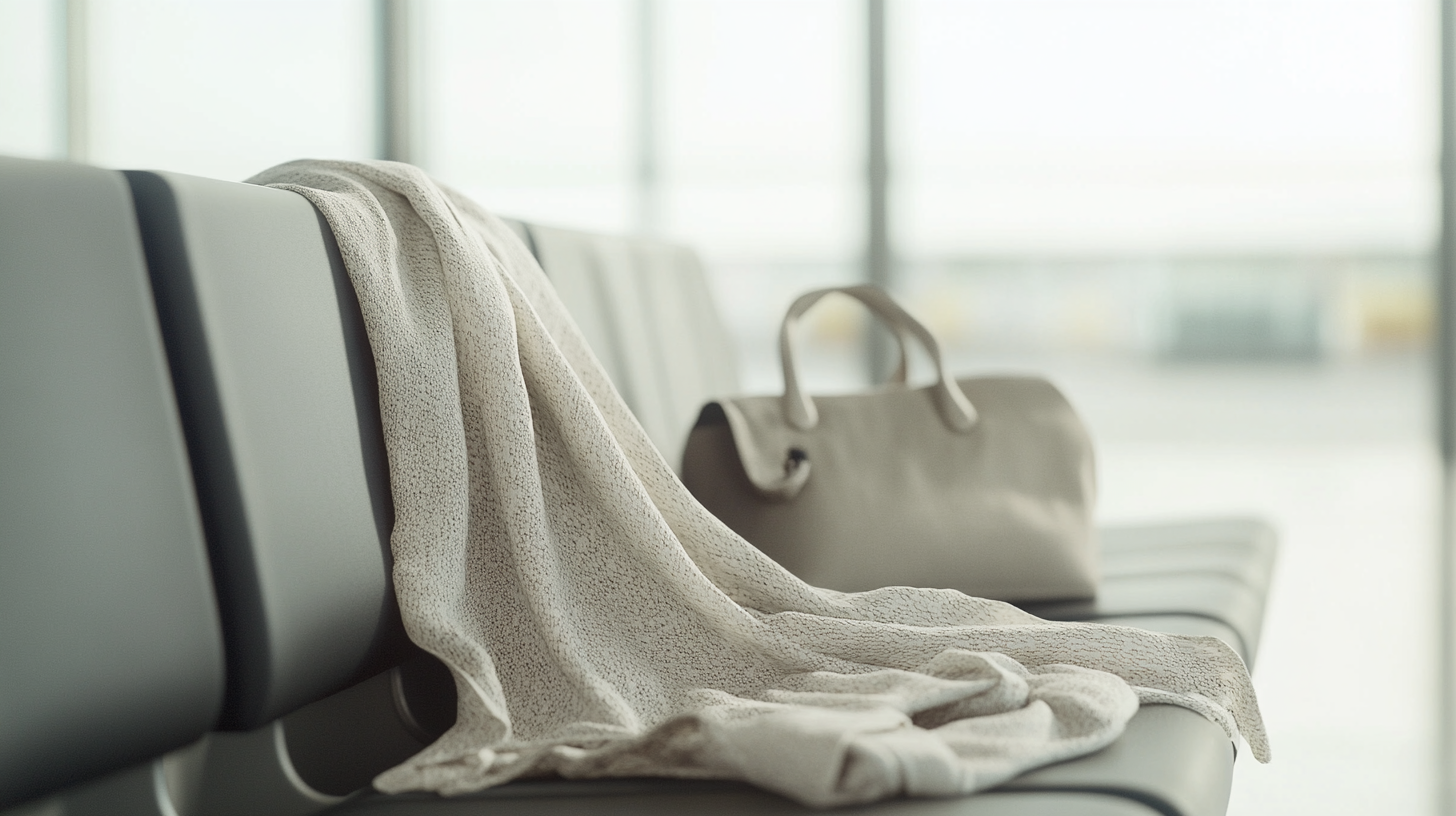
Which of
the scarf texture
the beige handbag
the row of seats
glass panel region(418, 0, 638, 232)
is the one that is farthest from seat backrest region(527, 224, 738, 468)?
glass panel region(418, 0, 638, 232)

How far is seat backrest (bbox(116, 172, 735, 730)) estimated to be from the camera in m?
0.69

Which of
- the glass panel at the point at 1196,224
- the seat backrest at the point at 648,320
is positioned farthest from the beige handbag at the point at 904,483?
the glass panel at the point at 1196,224

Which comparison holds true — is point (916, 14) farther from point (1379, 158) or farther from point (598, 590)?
point (598, 590)

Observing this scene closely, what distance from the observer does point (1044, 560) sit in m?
1.26

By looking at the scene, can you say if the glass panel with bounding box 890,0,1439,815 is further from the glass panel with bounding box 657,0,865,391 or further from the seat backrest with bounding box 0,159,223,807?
the seat backrest with bounding box 0,159,223,807

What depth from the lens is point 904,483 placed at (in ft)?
4.21

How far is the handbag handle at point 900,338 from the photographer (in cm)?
129

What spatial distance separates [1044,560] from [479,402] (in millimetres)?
601

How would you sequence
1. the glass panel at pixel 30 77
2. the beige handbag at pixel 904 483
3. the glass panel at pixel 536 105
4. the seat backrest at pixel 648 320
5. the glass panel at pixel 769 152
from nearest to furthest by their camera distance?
the beige handbag at pixel 904 483, the seat backrest at pixel 648 320, the glass panel at pixel 30 77, the glass panel at pixel 769 152, the glass panel at pixel 536 105

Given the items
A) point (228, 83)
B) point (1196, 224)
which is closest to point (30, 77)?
point (228, 83)

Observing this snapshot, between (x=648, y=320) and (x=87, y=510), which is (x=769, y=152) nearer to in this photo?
(x=648, y=320)

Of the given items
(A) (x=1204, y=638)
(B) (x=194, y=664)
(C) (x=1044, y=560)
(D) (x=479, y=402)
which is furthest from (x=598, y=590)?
(C) (x=1044, y=560)

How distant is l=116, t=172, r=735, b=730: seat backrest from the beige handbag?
0.43m

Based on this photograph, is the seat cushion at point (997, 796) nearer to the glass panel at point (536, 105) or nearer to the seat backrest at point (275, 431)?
the seat backrest at point (275, 431)
